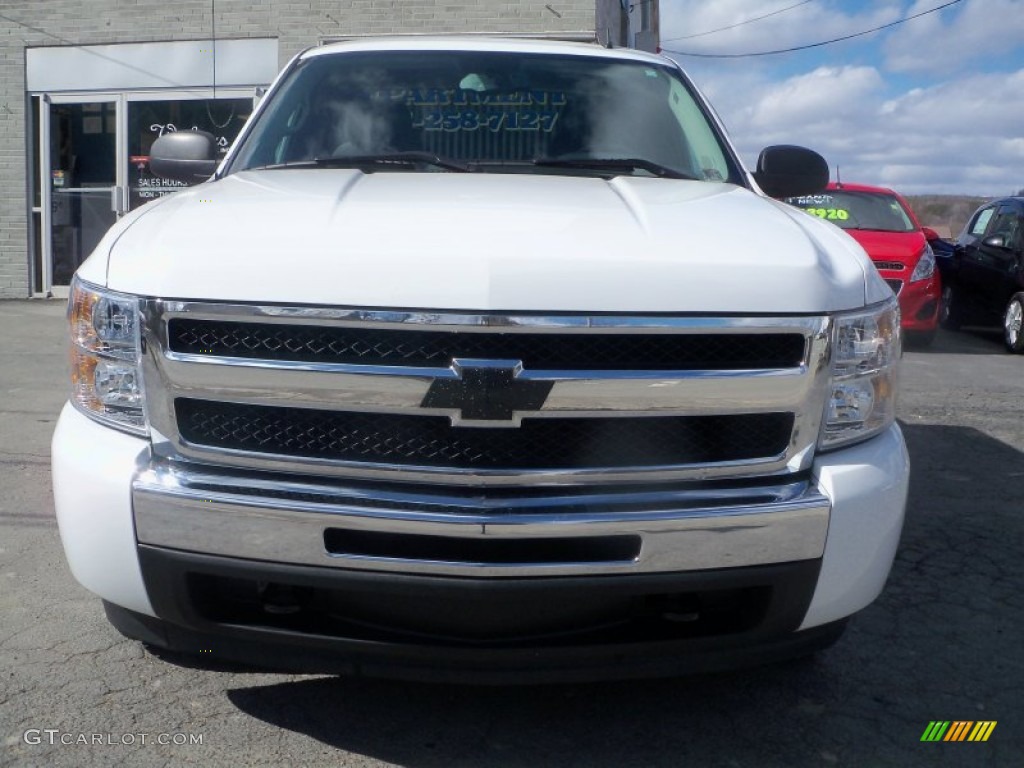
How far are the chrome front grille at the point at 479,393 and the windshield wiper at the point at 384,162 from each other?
1250 mm

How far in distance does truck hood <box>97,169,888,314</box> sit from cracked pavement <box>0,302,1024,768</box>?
1.12 meters

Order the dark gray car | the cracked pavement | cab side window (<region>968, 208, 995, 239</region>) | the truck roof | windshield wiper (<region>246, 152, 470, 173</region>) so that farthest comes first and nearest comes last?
cab side window (<region>968, 208, 995, 239</region>), the dark gray car, the truck roof, windshield wiper (<region>246, 152, 470, 173</region>), the cracked pavement

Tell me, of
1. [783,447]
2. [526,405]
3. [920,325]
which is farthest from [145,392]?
[920,325]

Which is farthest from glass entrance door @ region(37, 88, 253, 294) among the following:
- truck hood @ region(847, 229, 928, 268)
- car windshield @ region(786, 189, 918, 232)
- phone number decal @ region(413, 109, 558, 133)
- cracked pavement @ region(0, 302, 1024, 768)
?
cracked pavement @ region(0, 302, 1024, 768)

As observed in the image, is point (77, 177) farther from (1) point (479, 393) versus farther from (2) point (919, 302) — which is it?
(1) point (479, 393)

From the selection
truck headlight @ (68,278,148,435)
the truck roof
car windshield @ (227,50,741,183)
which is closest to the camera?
truck headlight @ (68,278,148,435)

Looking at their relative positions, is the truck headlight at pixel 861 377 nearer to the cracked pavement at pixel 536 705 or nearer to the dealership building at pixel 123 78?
the cracked pavement at pixel 536 705

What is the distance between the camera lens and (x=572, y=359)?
2303 millimetres

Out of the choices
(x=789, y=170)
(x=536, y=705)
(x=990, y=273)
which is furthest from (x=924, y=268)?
(x=536, y=705)

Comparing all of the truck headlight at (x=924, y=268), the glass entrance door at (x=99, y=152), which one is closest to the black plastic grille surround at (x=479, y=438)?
the truck headlight at (x=924, y=268)

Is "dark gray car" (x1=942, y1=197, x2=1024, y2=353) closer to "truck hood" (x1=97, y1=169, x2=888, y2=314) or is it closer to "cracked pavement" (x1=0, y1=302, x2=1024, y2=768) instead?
"cracked pavement" (x1=0, y1=302, x2=1024, y2=768)

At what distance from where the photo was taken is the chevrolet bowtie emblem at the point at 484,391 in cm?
226

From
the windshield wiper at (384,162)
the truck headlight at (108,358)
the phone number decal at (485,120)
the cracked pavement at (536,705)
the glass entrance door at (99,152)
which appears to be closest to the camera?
the truck headlight at (108,358)

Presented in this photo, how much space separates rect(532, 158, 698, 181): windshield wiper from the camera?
139 inches
